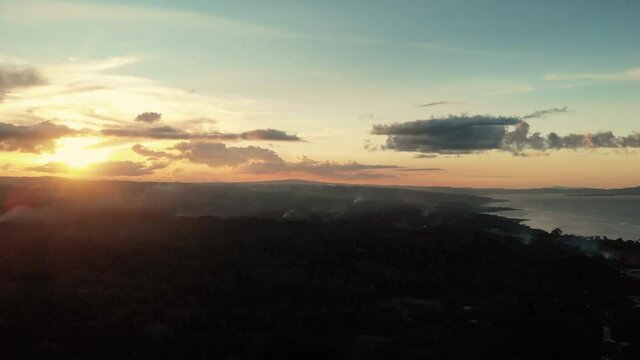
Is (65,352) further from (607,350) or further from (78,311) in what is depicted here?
(607,350)

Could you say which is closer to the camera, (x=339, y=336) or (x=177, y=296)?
(x=339, y=336)

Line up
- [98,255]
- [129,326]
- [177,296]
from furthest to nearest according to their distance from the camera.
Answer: [98,255]
[177,296]
[129,326]

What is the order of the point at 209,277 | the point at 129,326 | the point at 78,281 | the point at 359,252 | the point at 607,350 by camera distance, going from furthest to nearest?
1. the point at 359,252
2. the point at 209,277
3. the point at 78,281
4. the point at 129,326
5. the point at 607,350

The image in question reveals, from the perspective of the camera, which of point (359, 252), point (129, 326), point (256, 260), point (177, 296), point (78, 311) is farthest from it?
point (359, 252)

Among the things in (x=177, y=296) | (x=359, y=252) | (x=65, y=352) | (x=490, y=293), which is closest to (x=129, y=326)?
(x=65, y=352)

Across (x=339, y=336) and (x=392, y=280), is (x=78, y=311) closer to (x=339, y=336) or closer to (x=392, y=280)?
(x=339, y=336)

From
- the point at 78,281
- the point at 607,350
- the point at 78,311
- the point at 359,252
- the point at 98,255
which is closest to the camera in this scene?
the point at 607,350

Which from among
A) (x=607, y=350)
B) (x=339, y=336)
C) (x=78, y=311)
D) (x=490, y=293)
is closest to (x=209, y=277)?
(x=78, y=311)

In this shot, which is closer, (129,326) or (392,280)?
(129,326)

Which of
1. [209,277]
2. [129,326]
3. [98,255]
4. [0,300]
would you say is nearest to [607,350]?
[129,326]
